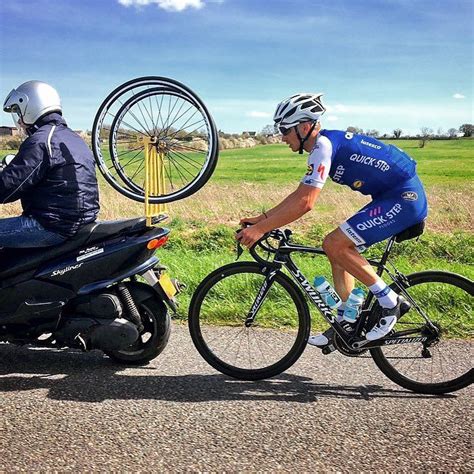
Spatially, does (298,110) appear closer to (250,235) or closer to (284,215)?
(284,215)

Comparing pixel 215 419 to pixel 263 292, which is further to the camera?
pixel 263 292

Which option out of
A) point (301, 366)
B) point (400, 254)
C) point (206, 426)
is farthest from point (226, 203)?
point (206, 426)

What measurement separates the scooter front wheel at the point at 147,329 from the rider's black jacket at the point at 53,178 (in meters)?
0.68

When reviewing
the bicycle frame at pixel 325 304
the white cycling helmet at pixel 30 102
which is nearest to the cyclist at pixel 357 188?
the bicycle frame at pixel 325 304

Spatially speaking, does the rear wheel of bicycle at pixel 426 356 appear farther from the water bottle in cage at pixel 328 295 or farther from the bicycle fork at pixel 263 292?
the bicycle fork at pixel 263 292

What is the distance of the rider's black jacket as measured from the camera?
13.5 feet

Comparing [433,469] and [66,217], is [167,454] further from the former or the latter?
[66,217]

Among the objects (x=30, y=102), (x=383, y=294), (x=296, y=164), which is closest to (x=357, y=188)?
(x=383, y=294)

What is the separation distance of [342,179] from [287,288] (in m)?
0.91

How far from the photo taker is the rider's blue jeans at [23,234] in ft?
13.9

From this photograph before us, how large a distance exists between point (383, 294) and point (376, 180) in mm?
795

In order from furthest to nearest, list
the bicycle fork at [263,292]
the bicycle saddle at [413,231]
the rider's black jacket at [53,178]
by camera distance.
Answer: the bicycle fork at [263,292] → the bicycle saddle at [413,231] → the rider's black jacket at [53,178]

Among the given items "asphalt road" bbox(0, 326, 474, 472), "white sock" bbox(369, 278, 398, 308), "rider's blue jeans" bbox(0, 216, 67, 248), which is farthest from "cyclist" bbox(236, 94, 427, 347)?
"rider's blue jeans" bbox(0, 216, 67, 248)

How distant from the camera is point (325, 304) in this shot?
4383 millimetres
